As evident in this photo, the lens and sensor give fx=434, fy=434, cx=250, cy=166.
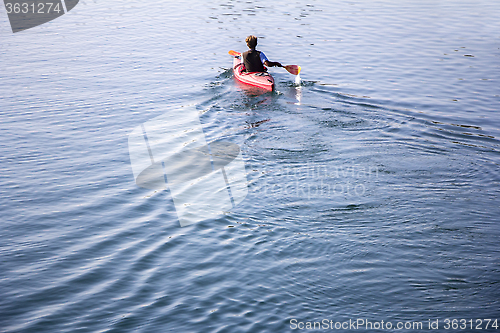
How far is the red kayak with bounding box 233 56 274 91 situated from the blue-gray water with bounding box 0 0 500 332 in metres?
0.43

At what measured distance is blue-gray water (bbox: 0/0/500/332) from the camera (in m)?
5.75

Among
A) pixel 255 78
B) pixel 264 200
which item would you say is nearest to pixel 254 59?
pixel 255 78

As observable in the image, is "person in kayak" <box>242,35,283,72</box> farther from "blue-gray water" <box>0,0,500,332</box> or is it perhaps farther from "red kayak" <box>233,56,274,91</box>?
"blue-gray water" <box>0,0,500,332</box>

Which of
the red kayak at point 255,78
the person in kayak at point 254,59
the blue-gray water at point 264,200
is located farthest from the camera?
the person in kayak at point 254,59

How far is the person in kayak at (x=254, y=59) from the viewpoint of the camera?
13594mm

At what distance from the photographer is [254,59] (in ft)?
45.2

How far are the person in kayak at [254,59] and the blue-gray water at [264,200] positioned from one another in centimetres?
82

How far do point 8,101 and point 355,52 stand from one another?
13397mm

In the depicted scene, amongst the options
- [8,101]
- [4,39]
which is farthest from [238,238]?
[4,39]

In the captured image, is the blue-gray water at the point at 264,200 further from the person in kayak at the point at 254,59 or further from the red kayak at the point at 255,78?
the person in kayak at the point at 254,59

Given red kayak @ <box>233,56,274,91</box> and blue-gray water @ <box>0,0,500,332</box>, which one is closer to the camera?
blue-gray water @ <box>0,0,500,332</box>

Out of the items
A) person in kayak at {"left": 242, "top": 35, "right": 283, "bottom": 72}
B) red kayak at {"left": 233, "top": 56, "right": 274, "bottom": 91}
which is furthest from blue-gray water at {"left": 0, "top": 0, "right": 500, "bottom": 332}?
person in kayak at {"left": 242, "top": 35, "right": 283, "bottom": 72}

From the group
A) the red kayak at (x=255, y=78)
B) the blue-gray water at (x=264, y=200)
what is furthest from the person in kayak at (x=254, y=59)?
the blue-gray water at (x=264, y=200)

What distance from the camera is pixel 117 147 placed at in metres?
10.5
